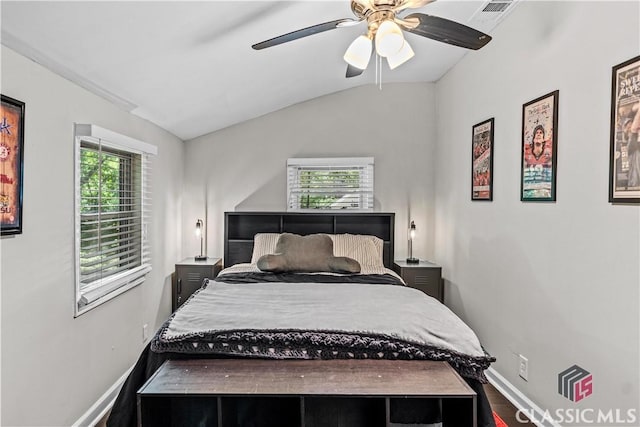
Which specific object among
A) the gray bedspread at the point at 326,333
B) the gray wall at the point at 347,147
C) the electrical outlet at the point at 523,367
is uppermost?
the gray wall at the point at 347,147

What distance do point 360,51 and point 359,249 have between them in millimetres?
2226

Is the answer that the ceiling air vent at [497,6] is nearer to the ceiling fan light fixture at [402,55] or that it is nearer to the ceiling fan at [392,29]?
the ceiling fan at [392,29]

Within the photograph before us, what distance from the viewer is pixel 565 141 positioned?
2148 millimetres

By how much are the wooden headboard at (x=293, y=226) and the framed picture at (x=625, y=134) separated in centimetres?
252

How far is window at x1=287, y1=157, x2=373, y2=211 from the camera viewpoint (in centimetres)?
428

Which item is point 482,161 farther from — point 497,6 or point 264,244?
point 264,244

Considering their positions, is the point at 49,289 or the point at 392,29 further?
the point at 49,289

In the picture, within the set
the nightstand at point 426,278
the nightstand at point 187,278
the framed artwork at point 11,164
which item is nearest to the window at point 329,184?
the nightstand at point 426,278

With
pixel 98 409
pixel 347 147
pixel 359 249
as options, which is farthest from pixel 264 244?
pixel 98 409

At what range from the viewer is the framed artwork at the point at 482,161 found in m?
Answer: 2.98

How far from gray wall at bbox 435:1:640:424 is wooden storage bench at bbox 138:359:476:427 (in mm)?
824

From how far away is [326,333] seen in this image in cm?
189

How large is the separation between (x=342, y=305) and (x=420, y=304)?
49 centimetres

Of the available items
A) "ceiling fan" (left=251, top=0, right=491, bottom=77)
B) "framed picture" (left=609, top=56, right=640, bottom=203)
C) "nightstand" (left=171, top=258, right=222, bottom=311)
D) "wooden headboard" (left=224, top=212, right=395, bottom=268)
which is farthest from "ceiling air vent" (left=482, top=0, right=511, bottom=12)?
"nightstand" (left=171, top=258, right=222, bottom=311)
